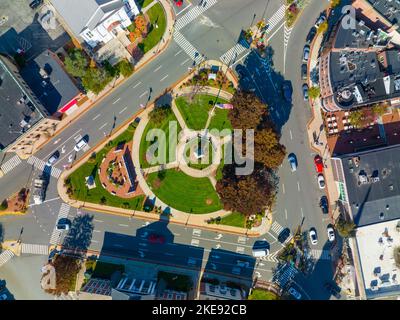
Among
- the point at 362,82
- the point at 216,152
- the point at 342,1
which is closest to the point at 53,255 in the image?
the point at 216,152

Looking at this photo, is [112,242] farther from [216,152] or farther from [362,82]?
[362,82]

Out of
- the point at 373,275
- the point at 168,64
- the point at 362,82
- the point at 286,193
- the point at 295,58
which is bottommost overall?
the point at 373,275

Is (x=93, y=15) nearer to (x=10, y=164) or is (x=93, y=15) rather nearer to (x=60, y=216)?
(x=10, y=164)

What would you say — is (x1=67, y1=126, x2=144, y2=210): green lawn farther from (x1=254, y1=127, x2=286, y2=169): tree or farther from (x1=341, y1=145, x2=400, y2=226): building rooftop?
(x1=341, y1=145, x2=400, y2=226): building rooftop

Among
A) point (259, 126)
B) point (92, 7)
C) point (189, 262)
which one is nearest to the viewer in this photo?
point (92, 7)

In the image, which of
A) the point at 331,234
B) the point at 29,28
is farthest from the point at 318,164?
the point at 29,28
